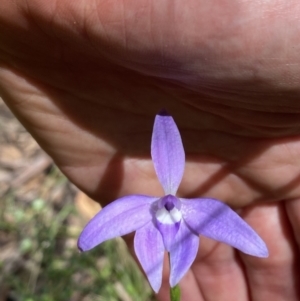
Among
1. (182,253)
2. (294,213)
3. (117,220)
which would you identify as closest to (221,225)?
(182,253)

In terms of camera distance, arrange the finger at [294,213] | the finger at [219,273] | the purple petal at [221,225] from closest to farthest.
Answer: the purple petal at [221,225] → the finger at [294,213] → the finger at [219,273]

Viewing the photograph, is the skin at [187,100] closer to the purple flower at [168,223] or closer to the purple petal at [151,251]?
the purple flower at [168,223]

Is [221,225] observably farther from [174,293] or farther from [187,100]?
[187,100]

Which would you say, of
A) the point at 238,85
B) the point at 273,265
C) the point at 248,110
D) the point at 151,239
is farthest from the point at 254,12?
the point at 273,265

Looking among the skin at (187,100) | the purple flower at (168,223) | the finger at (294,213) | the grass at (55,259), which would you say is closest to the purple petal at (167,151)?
the purple flower at (168,223)

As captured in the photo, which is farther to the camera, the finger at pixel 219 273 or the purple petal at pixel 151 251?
the finger at pixel 219 273

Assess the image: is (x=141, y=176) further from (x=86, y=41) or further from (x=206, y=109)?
(x=86, y=41)
